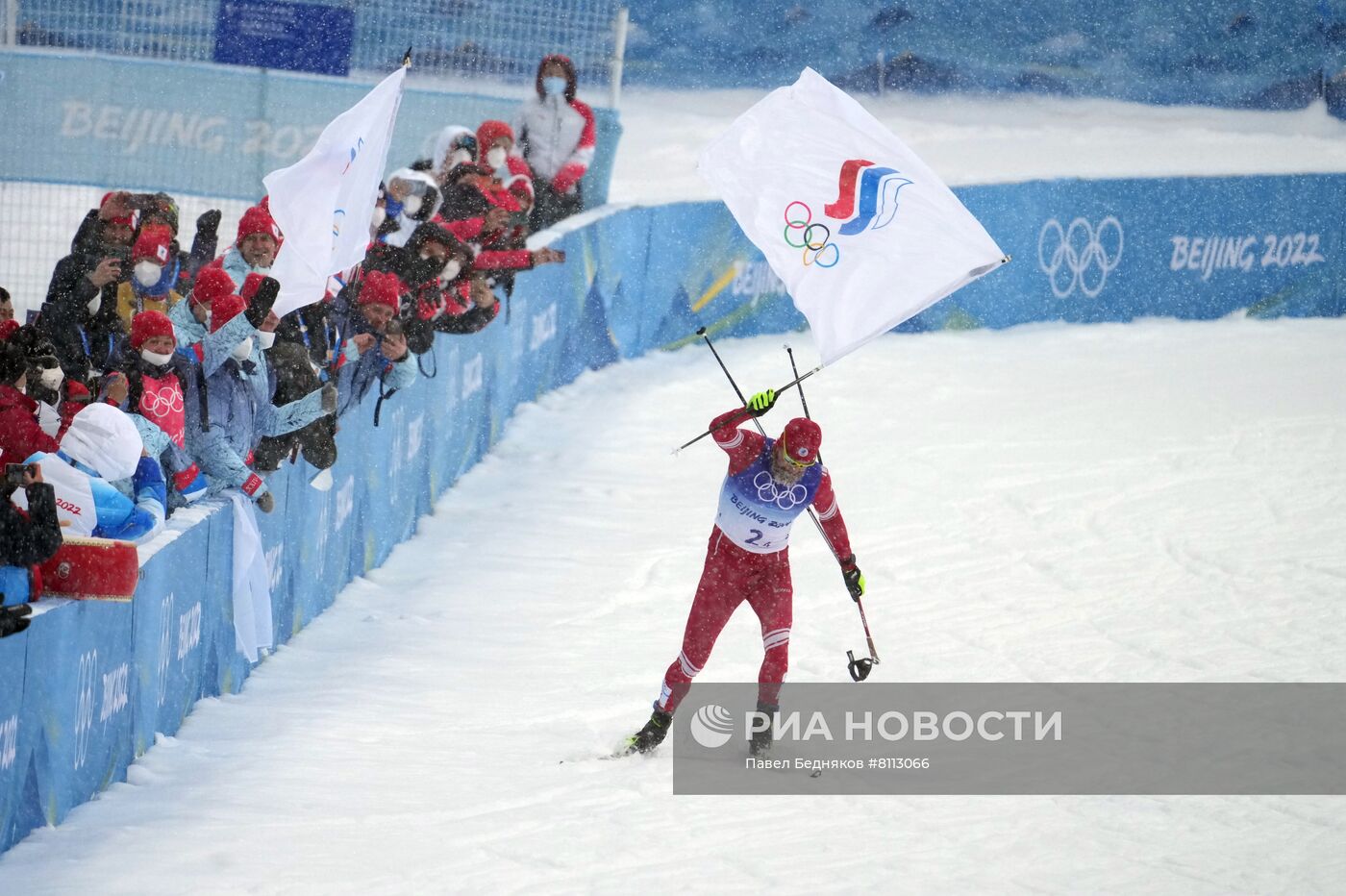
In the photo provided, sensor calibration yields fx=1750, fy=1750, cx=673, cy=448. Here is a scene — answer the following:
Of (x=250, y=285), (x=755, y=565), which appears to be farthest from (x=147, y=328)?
(x=755, y=565)

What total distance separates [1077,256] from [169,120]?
10.2 meters

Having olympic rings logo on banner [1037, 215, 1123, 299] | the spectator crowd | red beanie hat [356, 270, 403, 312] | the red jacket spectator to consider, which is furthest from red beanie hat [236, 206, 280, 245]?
olympic rings logo on banner [1037, 215, 1123, 299]

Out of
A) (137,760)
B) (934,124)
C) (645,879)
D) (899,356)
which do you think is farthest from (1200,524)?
(934,124)

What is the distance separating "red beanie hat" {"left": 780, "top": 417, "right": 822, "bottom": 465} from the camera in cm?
774

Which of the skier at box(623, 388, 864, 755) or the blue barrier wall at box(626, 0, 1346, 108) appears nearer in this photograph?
the skier at box(623, 388, 864, 755)

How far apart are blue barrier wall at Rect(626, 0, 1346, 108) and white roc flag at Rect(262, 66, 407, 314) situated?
17.3 meters

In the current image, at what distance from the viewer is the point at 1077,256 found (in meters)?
19.7

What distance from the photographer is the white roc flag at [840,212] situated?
8.23 meters

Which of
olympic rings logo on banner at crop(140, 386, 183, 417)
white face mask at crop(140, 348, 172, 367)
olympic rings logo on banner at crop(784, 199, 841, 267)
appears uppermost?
→ olympic rings logo on banner at crop(784, 199, 841, 267)

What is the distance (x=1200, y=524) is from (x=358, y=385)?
6.37 m

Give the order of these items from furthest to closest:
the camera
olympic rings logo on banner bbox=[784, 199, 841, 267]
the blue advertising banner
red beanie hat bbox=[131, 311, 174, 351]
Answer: the blue advertising banner, olympic rings logo on banner bbox=[784, 199, 841, 267], red beanie hat bbox=[131, 311, 174, 351], the camera

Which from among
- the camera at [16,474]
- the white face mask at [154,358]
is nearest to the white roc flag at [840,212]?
the white face mask at [154,358]

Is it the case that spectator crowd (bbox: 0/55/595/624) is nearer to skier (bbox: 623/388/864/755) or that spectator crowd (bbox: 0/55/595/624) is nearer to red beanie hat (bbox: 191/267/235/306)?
red beanie hat (bbox: 191/267/235/306)

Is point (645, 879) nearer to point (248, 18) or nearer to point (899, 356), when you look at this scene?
point (248, 18)
